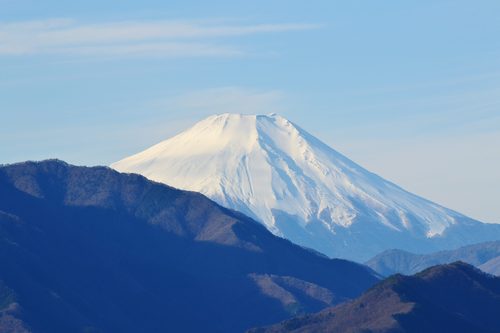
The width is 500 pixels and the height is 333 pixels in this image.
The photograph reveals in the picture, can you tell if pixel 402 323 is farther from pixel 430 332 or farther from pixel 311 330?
pixel 311 330

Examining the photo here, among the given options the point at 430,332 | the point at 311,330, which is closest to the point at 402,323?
the point at 430,332

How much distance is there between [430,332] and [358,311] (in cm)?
1408

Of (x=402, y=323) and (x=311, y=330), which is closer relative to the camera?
(x=402, y=323)

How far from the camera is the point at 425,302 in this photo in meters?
197

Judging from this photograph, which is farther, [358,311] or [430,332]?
[358,311]

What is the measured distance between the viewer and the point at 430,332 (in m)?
187

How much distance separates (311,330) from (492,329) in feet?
66.4

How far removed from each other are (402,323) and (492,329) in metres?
15.9

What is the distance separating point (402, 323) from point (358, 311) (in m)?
13.0

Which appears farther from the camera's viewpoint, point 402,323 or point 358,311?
point 358,311

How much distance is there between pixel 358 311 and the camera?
199m

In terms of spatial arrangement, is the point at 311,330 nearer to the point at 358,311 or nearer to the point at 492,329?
the point at 358,311

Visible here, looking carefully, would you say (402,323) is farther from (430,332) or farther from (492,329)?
(492,329)

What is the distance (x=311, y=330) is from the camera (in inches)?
7859
